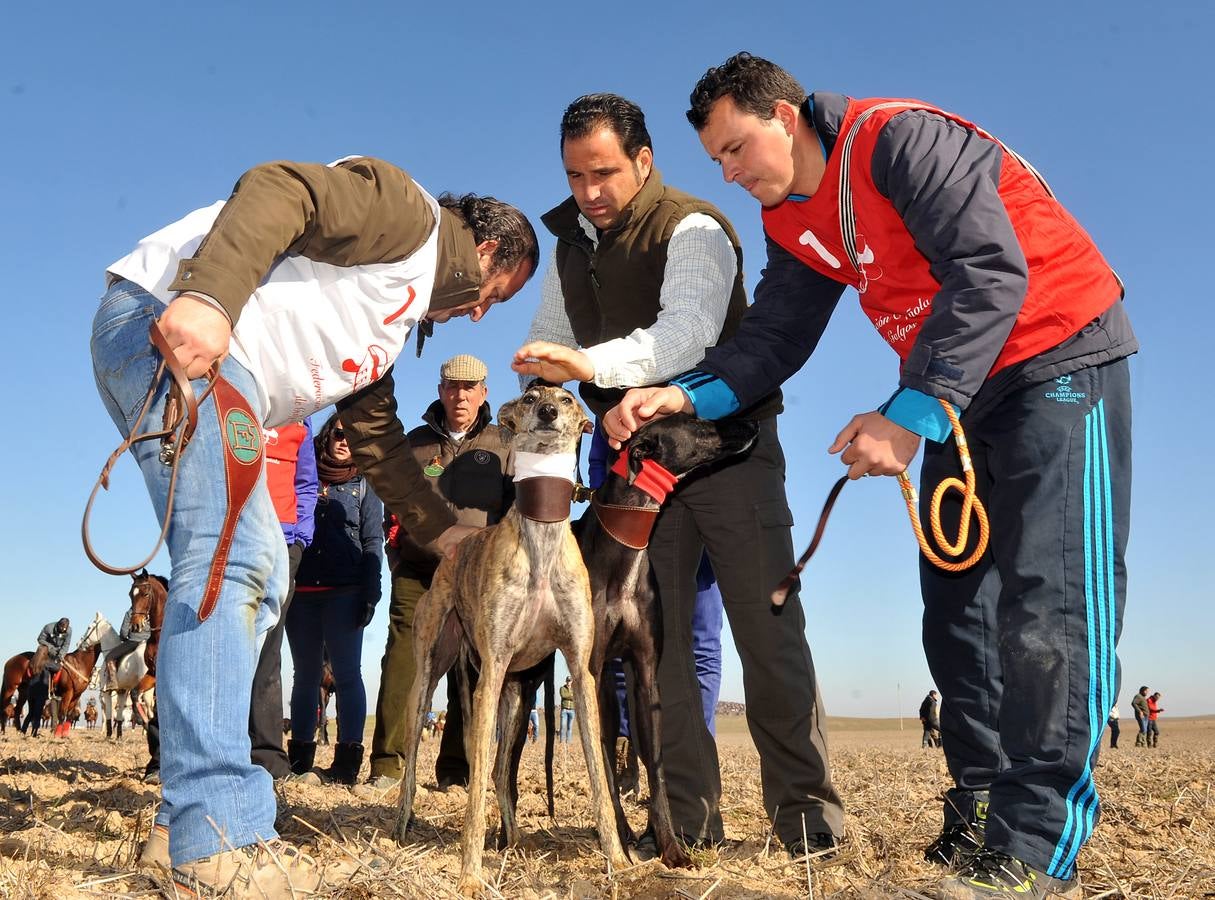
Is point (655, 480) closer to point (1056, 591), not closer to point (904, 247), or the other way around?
point (904, 247)

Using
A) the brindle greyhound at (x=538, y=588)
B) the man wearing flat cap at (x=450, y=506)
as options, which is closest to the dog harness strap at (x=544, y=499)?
the brindle greyhound at (x=538, y=588)

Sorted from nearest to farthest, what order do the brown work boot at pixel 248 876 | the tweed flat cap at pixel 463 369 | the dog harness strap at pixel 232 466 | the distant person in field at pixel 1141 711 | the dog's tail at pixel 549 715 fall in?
the brown work boot at pixel 248 876, the dog harness strap at pixel 232 466, the dog's tail at pixel 549 715, the tweed flat cap at pixel 463 369, the distant person in field at pixel 1141 711

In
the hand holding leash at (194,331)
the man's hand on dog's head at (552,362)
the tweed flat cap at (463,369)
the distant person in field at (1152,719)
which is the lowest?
the distant person in field at (1152,719)

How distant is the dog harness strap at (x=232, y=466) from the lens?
284 cm

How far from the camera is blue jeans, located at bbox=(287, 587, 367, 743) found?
24.1ft

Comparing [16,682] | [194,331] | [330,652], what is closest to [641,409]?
[194,331]

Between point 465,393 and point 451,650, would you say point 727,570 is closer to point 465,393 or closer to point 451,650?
point 451,650

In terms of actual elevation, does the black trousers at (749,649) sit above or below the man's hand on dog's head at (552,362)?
below

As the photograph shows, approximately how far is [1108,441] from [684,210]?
214 cm

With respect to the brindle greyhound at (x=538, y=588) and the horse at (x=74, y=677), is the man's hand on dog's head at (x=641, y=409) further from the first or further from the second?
the horse at (x=74, y=677)

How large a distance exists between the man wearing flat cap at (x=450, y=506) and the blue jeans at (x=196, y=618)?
2952mm

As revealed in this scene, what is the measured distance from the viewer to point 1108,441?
2.95 meters

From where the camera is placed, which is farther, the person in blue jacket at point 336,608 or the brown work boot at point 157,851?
the person in blue jacket at point 336,608

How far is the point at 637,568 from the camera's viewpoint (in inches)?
156
